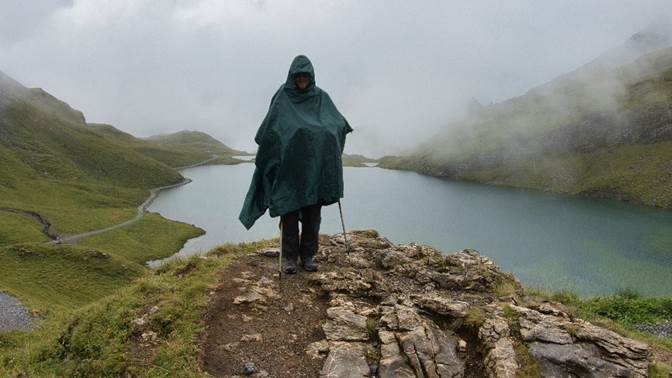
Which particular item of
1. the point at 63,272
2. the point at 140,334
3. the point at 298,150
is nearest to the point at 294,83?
the point at 298,150

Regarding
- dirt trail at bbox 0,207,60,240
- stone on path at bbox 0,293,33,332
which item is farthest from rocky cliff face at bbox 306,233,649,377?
dirt trail at bbox 0,207,60,240

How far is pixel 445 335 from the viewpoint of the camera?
8.31 meters

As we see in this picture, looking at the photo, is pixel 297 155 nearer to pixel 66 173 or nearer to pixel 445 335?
pixel 445 335

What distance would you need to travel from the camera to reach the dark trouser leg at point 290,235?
10.2 metres

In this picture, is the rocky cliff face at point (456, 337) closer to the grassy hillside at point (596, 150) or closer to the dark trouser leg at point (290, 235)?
the dark trouser leg at point (290, 235)

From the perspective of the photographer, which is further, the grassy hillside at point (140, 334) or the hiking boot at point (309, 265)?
the hiking boot at point (309, 265)

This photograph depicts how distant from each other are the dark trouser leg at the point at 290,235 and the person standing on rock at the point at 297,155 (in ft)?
0.08

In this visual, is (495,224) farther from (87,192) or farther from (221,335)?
(87,192)

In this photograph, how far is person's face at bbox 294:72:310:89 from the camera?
9789mm

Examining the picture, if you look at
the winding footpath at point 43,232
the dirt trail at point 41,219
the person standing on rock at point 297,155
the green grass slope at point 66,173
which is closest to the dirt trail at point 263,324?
the person standing on rock at point 297,155

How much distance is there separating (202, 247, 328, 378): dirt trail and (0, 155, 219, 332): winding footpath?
15267mm

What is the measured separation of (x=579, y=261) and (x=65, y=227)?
8775 centimetres

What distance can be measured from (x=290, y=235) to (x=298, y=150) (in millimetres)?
2180

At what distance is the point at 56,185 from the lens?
118m
